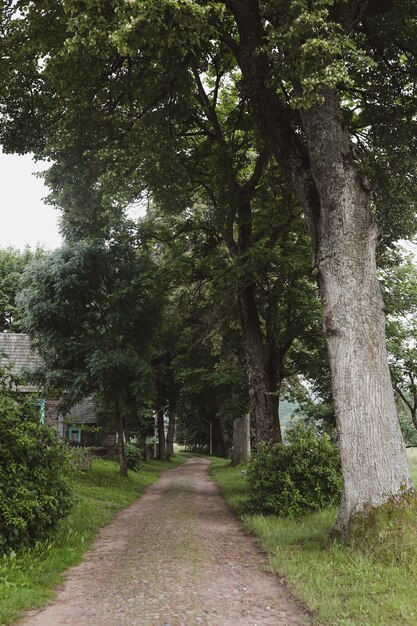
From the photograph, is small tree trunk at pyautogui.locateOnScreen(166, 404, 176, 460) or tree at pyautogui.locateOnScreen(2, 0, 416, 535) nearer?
tree at pyautogui.locateOnScreen(2, 0, 416, 535)

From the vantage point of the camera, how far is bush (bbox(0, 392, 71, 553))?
7047 millimetres

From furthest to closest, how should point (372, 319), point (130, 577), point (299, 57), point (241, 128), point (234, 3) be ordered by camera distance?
point (241, 128), point (234, 3), point (372, 319), point (299, 57), point (130, 577)

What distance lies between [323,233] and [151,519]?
7.34 metres

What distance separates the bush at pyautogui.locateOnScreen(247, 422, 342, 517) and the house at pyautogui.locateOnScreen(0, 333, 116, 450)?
3.68 m

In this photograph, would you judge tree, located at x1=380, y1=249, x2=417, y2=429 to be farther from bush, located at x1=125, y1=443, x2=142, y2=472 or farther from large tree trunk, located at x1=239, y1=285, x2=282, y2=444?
bush, located at x1=125, y1=443, x2=142, y2=472

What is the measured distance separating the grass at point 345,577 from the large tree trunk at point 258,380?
19.4 feet

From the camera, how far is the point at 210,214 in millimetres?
18125

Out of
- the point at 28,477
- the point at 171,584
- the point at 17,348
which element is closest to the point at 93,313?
the point at 17,348

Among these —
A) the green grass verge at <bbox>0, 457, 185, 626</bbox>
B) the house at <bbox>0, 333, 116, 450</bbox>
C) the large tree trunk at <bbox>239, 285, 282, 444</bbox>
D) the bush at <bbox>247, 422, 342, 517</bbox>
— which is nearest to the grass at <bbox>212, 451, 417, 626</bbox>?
the bush at <bbox>247, 422, 342, 517</bbox>

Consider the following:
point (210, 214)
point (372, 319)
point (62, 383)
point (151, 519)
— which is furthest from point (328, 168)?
point (62, 383)

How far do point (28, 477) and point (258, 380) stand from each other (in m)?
8.01

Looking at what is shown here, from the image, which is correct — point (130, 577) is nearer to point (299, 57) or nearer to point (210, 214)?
point (299, 57)

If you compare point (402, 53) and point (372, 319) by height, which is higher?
point (402, 53)

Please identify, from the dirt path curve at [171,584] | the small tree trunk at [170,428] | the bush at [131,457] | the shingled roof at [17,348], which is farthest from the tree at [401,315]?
the small tree trunk at [170,428]
